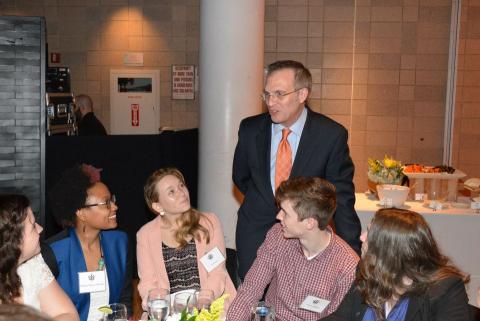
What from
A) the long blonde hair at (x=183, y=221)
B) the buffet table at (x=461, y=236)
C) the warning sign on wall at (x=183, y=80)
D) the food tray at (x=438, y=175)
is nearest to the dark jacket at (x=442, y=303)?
the long blonde hair at (x=183, y=221)

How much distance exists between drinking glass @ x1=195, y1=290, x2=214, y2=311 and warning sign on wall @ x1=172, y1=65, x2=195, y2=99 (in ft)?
18.6

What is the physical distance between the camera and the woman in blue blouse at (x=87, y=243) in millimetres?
3025

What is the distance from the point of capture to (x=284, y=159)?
10.6ft

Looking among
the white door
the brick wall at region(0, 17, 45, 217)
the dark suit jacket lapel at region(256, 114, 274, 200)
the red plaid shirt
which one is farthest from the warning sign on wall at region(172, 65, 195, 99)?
the red plaid shirt

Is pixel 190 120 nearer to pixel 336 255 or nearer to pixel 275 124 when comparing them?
pixel 275 124

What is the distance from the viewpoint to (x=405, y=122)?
745 cm

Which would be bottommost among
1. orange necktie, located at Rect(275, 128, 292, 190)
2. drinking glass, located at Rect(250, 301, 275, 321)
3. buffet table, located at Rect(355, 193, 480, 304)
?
buffet table, located at Rect(355, 193, 480, 304)

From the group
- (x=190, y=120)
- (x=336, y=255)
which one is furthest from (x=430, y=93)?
(x=336, y=255)

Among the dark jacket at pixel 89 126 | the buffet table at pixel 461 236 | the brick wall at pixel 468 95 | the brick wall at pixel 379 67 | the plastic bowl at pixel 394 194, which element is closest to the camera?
the buffet table at pixel 461 236

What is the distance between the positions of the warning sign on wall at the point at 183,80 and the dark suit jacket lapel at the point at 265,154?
455 cm

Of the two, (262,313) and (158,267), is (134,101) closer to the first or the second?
(158,267)

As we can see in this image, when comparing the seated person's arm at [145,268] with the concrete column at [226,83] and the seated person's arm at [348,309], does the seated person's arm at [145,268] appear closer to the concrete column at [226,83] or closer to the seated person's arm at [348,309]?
the seated person's arm at [348,309]

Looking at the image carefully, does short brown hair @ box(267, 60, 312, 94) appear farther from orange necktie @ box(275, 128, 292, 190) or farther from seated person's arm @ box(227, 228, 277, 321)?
seated person's arm @ box(227, 228, 277, 321)

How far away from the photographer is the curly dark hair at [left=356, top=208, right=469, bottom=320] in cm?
217
